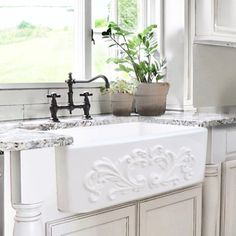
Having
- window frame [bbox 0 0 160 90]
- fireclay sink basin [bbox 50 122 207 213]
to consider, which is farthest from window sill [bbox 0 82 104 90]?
fireclay sink basin [bbox 50 122 207 213]

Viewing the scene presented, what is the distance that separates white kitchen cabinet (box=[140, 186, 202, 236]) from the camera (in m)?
1.80

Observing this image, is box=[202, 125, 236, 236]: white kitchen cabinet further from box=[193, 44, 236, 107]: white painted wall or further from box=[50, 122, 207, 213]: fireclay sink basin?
box=[193, 44, 236, 107]: white painted wall

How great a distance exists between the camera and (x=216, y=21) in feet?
8.19

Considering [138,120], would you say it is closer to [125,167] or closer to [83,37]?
[83,37]

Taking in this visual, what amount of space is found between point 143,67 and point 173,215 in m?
0.87

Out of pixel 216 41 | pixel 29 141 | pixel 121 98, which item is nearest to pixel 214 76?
pixel 216 41

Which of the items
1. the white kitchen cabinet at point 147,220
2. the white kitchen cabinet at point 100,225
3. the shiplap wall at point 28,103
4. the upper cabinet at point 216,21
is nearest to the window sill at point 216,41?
the upper cabinet at point 216,21

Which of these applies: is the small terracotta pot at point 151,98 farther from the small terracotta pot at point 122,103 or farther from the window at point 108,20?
the window at point 108,20

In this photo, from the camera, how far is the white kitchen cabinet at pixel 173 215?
1798 millimetres

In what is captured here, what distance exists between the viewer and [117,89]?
2.40 metres

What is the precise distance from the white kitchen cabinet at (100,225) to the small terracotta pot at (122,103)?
2.47 ft

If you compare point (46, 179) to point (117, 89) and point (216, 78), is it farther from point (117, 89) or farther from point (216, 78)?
point (216, 78)

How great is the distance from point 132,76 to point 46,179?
1250mm

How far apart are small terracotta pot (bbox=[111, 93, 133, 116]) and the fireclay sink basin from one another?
1.51 ft
